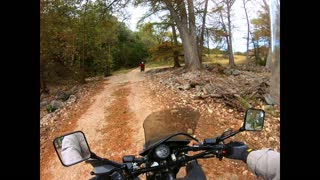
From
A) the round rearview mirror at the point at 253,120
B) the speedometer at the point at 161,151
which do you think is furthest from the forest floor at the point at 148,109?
the speedometer at the point at 161,151

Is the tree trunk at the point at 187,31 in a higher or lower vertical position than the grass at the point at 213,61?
higher

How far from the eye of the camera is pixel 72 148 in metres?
0.60

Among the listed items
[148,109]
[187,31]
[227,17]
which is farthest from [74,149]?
[227,17]

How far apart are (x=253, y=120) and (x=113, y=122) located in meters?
0.95

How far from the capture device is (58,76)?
1701 millimetres

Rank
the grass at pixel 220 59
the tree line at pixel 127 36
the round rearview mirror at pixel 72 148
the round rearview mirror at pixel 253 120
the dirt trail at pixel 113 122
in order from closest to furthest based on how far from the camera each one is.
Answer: the round rearview mirror at pixel 72 148 → the round rearview mirror at pixel 253 120 → the dirt trail at pixel 113 122 → the tree line at pixel 127 36 → the grass at pixel 220 59

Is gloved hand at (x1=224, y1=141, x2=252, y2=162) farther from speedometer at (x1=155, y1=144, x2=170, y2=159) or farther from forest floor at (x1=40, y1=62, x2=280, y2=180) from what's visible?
forest floor at (x1=40, y1=62, x2=280, y2=180)

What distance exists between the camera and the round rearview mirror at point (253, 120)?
2.34 ft

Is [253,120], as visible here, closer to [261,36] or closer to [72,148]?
[72,148]

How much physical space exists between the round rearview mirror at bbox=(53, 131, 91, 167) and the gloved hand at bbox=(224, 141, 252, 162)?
1.06ft

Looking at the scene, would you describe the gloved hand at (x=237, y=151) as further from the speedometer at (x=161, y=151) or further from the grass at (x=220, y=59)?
the grass at (x=220, y=59)
